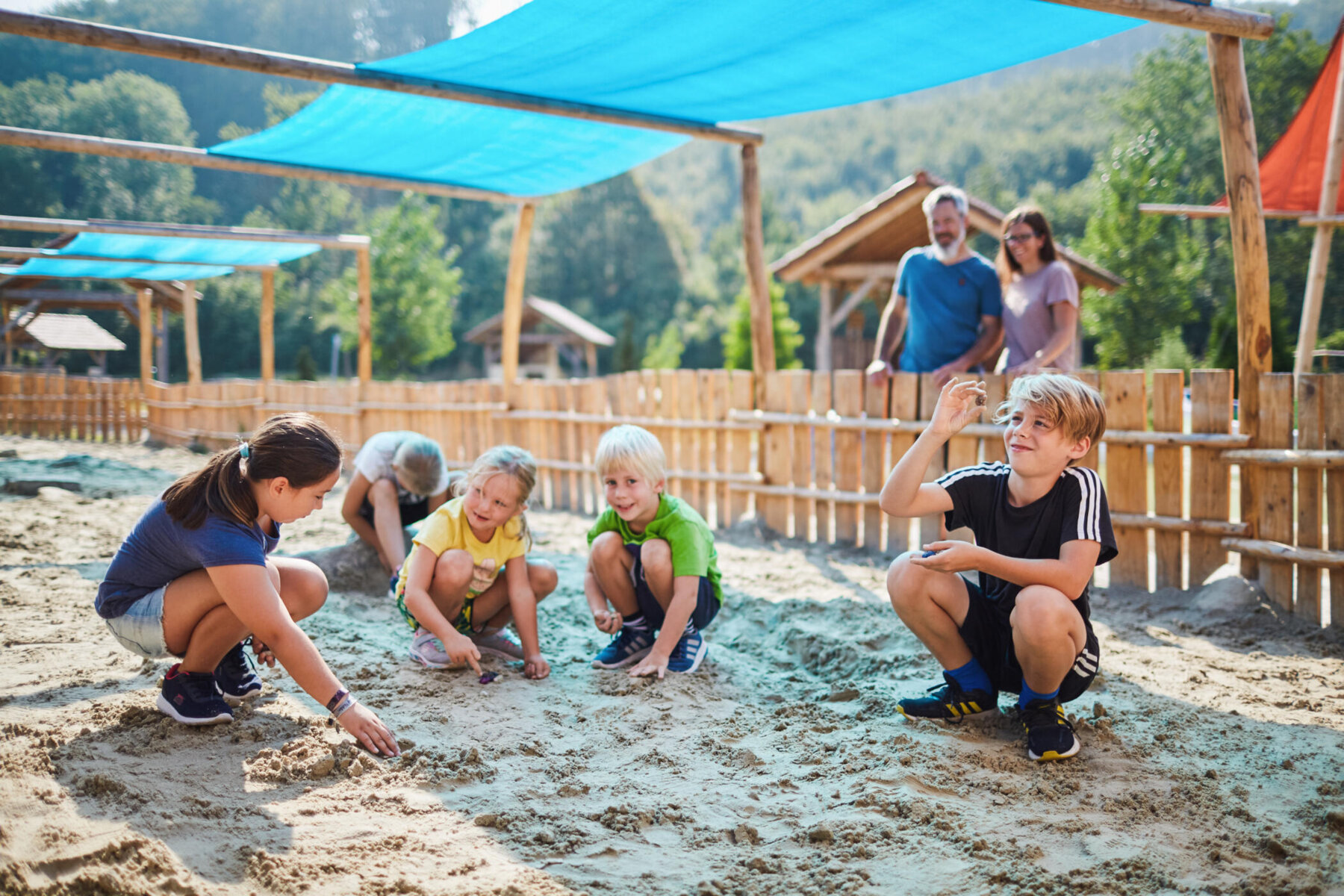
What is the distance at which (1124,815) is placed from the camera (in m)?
2.06

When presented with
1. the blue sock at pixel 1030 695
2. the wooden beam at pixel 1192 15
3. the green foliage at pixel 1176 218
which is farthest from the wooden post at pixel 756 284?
the green foliage at pixel 1176 218

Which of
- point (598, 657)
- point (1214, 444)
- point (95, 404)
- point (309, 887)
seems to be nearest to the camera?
point (309, 887)

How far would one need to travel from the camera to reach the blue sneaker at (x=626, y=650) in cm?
327

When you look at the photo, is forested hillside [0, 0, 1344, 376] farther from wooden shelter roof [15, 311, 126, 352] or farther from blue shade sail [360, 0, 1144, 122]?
wooden shelter roof [15, 311, 126, 352]

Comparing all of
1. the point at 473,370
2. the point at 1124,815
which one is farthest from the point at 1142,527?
the point at 473,370

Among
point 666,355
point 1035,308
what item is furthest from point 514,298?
point 666,355

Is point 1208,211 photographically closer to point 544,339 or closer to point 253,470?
point 253,470

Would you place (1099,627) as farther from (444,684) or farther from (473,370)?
(473,370)

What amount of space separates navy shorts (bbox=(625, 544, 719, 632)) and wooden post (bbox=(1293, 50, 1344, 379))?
5.04 meters

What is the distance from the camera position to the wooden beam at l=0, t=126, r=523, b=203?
531 centimetres

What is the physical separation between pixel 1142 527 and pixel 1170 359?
16014 mm

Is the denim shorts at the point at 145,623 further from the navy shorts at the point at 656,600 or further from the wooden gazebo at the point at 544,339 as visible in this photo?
the wooden gazebo at the point at 544,339

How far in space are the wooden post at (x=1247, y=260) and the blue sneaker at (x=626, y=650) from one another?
2.81 metres

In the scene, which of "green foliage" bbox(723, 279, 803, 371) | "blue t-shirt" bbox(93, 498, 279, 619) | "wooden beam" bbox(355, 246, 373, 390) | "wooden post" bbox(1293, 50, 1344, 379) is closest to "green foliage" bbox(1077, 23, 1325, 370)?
"wooden post" bbox(1293, 50, 1344, 379)
